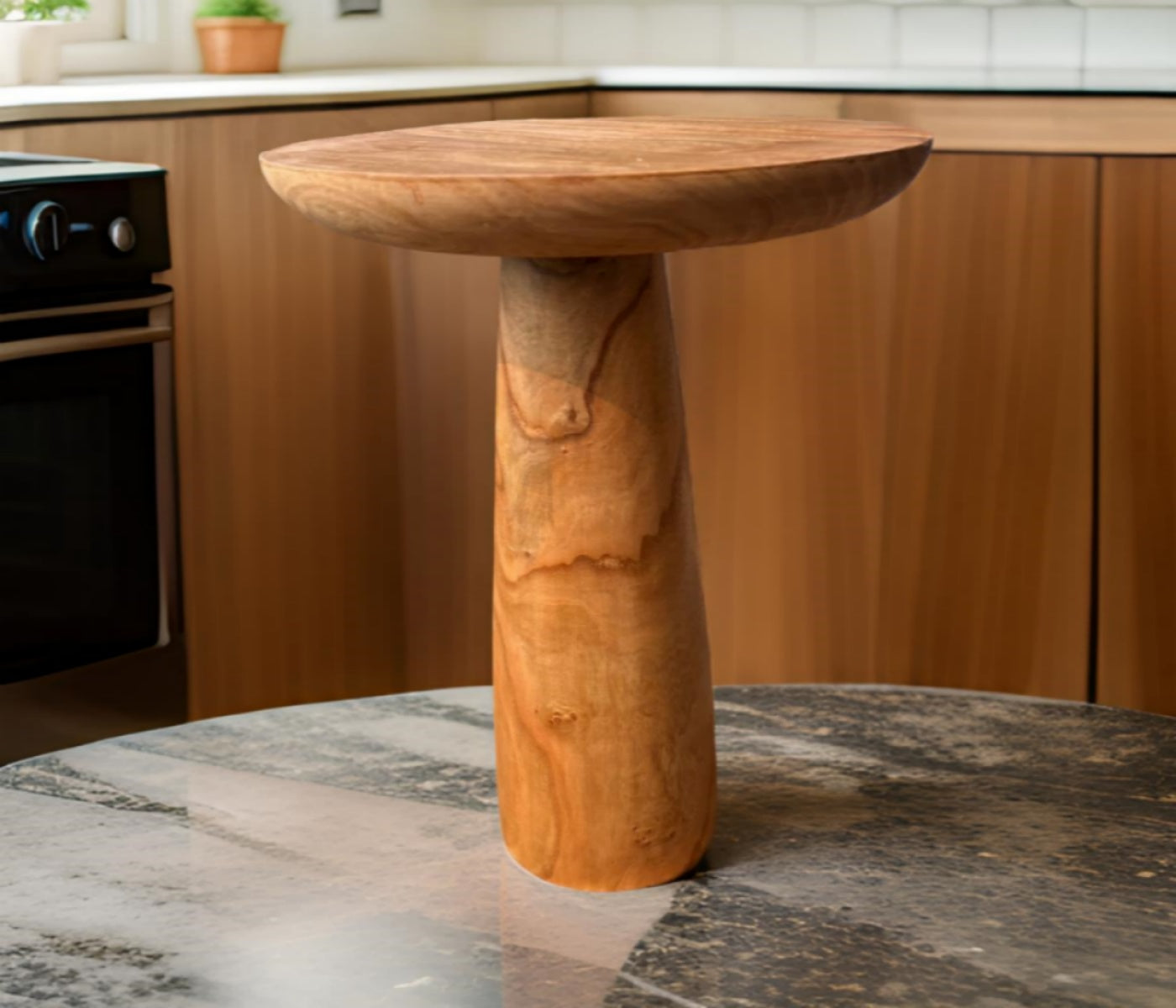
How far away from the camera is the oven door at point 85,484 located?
74.7 inches

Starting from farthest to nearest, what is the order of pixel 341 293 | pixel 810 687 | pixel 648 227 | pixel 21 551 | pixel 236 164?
pixel 341 293, pixel 236 164, pixel 21 551, pixel 810 687, pixel 648 227

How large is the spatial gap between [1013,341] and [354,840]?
1558 mm

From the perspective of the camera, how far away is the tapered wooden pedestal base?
2.95 ft

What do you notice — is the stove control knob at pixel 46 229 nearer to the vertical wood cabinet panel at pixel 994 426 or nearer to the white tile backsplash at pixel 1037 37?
the vertical wood cabinet panel at pixel 994 426

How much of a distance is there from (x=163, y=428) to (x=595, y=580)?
1.30 metres

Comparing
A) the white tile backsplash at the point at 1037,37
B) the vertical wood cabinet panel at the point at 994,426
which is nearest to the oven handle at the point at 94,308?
the vertical wood cabinet panel at the point at 994,426

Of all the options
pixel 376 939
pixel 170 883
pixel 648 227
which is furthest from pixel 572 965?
pixel 648 227

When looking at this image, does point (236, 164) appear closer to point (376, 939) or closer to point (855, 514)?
point (855, 514)

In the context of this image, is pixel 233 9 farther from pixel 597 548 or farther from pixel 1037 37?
pixel 597 548

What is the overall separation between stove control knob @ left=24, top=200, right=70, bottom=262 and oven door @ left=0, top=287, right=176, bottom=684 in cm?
8

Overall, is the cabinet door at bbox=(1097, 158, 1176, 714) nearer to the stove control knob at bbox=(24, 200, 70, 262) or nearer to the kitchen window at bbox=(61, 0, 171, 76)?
the stove control knob at bbox=(24, 200, 70, 262)

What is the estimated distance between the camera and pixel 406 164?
83 centimetres

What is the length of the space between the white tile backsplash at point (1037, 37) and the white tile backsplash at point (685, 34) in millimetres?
531

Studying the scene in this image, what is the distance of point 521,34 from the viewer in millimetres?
3234
